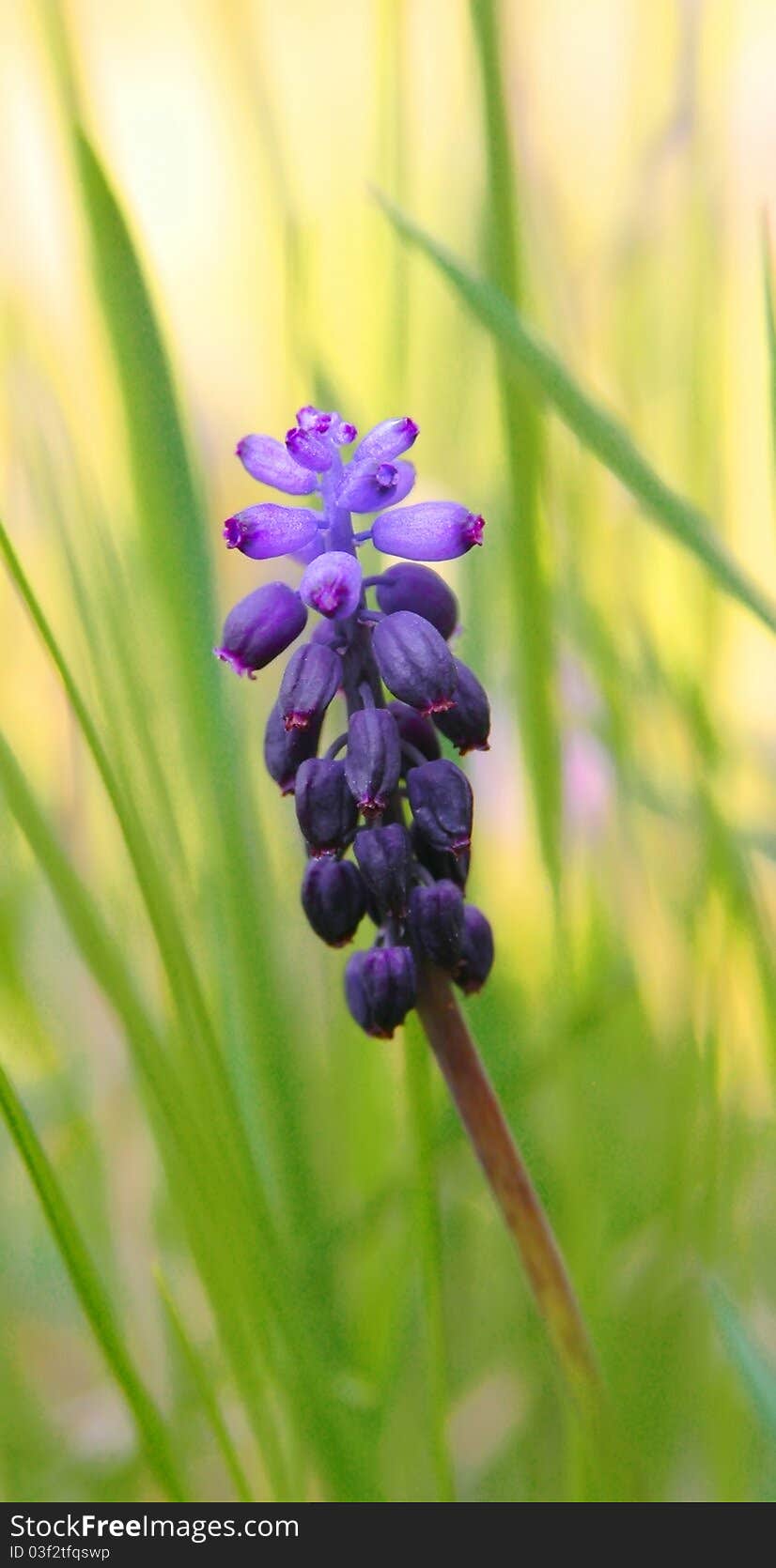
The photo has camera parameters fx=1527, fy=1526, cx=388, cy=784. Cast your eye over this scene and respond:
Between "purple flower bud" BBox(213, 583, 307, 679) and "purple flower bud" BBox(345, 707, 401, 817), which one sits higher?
"purple flower bud" BBox(213, 583, 307, 679)

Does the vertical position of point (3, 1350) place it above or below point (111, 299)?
below

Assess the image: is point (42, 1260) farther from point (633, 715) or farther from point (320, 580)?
point (320, 580)

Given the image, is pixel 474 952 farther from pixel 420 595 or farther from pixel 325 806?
pixel 420 595

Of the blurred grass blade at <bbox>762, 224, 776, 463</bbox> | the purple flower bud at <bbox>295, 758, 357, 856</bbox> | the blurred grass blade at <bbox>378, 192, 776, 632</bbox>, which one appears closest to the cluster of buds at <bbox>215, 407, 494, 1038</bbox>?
the purple flower bud at <bbox>295, 758, 357, 856</bbox>

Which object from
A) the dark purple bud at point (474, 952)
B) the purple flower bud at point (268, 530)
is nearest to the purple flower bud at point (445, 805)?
the dark purple bud at point (474, 952)

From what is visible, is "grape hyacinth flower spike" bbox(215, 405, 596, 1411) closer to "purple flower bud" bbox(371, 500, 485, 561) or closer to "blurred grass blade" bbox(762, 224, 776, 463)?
"purple flower bud" bbox(371, 500, 485, 561)

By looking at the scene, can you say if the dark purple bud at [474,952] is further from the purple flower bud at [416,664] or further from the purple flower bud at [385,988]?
the purple flower bud at [416,664]
